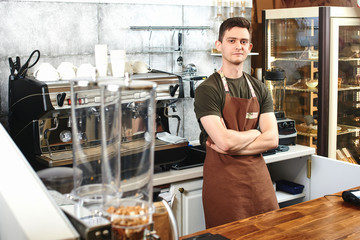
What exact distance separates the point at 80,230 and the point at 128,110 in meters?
0.29

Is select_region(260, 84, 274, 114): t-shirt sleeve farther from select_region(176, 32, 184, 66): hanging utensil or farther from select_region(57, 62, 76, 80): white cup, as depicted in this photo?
select_region(57, 62, 76, 80): white cup

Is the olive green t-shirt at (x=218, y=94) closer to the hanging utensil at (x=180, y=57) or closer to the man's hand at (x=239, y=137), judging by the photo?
the man's hand at (x=239, y=137)

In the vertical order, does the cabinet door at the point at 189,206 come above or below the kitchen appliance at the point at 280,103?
below

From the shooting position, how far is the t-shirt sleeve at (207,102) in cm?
276

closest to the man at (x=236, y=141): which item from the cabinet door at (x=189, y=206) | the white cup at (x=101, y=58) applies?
the cabinet door at (x=189, y=206)

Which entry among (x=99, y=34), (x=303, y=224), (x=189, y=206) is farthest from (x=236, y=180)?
(x=99, y=34)

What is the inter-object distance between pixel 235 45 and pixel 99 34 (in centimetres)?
111

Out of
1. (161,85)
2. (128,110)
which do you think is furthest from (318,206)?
(128,110)

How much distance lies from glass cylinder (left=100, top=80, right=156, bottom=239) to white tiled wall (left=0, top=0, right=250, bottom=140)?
2249mm

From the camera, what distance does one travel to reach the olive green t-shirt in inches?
109

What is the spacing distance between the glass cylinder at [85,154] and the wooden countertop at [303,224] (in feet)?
3.04

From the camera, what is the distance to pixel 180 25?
3842 mm

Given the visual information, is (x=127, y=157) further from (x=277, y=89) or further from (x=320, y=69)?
(x=277, y=89)

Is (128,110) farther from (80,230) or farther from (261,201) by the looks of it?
(261,201)
